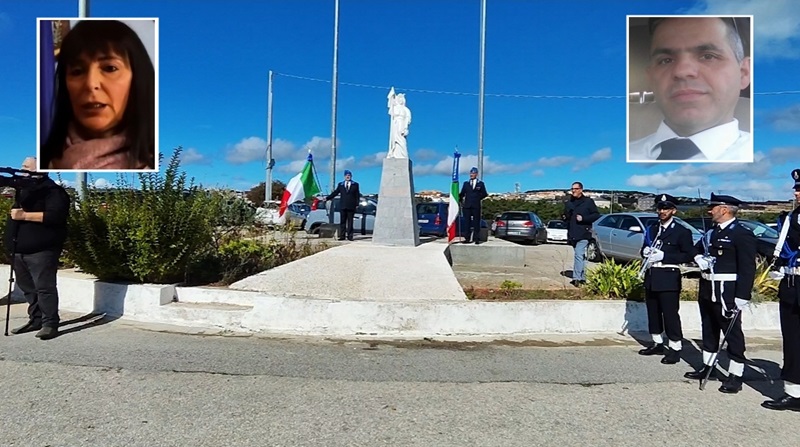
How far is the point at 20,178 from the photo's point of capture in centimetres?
567

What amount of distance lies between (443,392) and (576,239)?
220 inches

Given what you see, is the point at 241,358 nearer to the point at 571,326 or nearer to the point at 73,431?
the point at 73,431

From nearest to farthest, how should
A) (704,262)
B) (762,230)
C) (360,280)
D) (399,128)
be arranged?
1. (704,262)
2. (360,280)
3. (762,230)
4. (399,128)

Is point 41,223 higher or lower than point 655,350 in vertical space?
higher

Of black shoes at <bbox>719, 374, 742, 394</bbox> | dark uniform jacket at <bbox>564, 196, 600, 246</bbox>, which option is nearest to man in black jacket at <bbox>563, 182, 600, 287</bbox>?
dark uniform jacket at <bbox>564, 196, 600, 246</bbox>

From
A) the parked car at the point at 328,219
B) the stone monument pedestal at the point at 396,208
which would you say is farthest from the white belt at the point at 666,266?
the parked car at the point at 328,219

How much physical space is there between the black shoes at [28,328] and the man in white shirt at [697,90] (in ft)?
22.8

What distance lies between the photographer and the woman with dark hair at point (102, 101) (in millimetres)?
7328

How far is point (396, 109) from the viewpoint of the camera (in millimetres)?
14000

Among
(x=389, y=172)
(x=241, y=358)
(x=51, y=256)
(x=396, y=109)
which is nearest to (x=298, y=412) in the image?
(x=241, y=358)

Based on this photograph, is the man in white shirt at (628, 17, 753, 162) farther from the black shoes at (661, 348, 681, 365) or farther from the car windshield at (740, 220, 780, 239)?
the car windshield at (740, 220, 780, 239)

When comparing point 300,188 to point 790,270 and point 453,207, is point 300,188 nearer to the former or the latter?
point 453,207

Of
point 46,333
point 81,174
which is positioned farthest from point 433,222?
point 46,333

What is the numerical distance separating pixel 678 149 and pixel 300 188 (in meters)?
11.9
